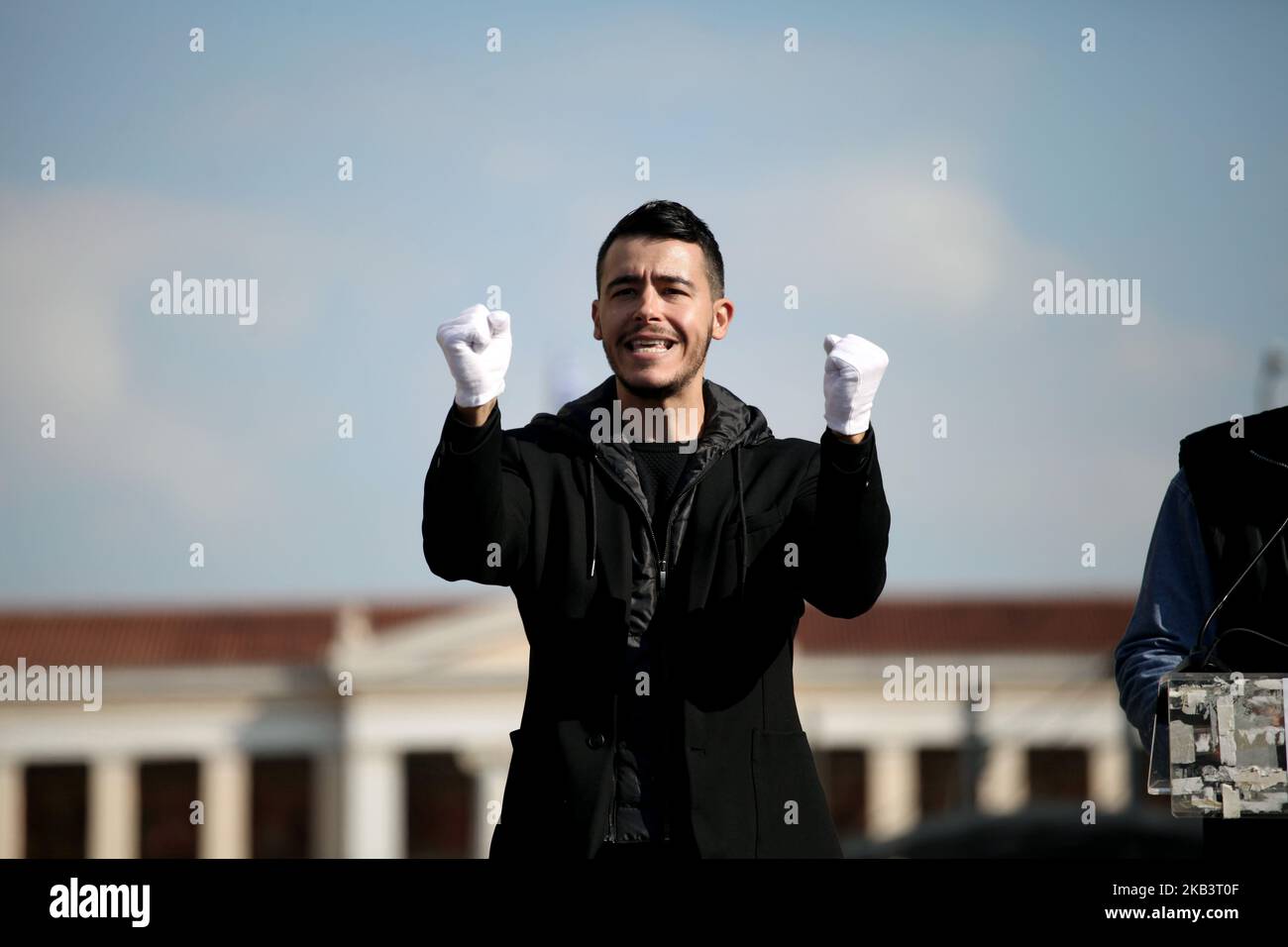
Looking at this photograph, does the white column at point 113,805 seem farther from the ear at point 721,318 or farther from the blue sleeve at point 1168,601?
the blue sleeve at point 1168,601

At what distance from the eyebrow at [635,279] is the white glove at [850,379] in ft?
1.57

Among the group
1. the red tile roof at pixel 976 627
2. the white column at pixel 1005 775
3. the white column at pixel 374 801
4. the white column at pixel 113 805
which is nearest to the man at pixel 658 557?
the white column at pixel 113 805

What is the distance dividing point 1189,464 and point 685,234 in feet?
4.14

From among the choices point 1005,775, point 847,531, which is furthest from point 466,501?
point 1005,775

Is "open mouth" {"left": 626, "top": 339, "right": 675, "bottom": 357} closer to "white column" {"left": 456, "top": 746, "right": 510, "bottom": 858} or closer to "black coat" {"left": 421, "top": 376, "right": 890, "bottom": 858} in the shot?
"black coat" {"left": 421, "top": 376, "right": 890, "bottom": 858}

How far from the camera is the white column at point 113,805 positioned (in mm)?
53438

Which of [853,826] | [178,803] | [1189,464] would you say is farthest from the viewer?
[178,803]

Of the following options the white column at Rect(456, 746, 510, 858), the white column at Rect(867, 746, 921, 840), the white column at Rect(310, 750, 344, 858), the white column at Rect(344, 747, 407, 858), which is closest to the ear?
the white column at Rect(867, 746, 921, 840)

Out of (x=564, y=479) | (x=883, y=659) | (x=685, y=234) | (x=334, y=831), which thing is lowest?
(x=334, y=831)

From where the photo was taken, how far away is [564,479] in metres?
4.56

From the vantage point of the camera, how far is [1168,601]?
4.32 metres

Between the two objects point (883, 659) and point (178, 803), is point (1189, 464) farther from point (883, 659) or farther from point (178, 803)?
point (178, 803)

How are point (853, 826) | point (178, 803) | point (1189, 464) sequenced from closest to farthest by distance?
point (1189, 464), point (853, 826), point (178, 803)
